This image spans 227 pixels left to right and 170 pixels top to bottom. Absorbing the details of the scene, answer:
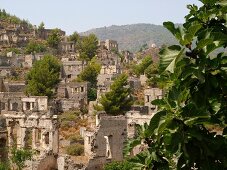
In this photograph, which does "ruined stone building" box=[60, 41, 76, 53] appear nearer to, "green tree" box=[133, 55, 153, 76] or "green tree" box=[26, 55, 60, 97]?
"green tree" box=[133, 55, 153, 76]

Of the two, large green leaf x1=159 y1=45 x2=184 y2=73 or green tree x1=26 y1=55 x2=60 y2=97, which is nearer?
large green leaf x1=159 y1=45 x2=184 y2=73

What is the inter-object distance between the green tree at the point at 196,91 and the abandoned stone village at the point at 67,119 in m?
14.1

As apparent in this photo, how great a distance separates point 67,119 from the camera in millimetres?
47438

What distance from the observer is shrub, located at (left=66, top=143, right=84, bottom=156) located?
117 ft

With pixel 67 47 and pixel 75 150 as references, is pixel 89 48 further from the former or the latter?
pixel 75 150

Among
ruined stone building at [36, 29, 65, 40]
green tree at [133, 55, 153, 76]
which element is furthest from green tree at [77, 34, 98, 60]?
ruined stone building at [36, 29, 65, 40]

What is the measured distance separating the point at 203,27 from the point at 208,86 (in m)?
0.58

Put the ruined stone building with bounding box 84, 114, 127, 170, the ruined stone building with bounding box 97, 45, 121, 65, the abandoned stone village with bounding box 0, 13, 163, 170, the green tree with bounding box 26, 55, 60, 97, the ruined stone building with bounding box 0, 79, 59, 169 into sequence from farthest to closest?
the ruined stone building with bounding box 97, 45, 121, 65 → the green tree with bounding box 26, 55, 60, 97 → the ruined stone building with bounding box 84, 114, 127, 170 → the ruined stone building with bounding box 0, 79, 59, 169 → the abandoned stone village with bounding box 0, 13, 163, 170

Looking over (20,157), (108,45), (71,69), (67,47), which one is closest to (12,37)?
(67,47)

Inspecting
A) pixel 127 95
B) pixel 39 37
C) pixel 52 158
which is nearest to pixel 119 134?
pixel 52 158

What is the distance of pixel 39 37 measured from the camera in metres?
107

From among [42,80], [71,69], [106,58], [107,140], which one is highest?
[106,58]

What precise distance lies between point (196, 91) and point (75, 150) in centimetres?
3204

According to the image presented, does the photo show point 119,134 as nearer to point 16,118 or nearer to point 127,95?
point 16,118
